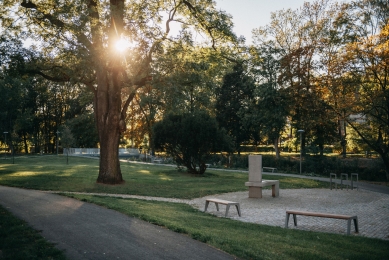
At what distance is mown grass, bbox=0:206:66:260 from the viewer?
20.4 feet

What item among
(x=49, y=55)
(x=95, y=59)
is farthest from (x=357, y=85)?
(x=49, y=55)

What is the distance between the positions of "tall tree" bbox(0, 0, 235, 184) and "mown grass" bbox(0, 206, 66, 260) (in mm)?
10947

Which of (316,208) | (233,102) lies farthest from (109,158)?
(233,102)

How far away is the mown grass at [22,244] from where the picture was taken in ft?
20.4

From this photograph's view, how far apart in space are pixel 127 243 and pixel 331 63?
920 inches

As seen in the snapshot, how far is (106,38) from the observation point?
63.1 feet

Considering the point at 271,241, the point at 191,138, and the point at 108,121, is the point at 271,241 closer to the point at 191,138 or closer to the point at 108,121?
the point at 108,121

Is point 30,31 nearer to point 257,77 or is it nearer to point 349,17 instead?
point 349,17

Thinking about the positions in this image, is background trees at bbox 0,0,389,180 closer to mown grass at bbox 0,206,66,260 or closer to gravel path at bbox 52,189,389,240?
gravel path at bbox 52,189,389,240

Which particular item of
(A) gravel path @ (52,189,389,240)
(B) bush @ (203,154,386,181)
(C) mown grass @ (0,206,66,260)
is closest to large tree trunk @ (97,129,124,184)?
(A) gravel path @ (52,189,389,240)

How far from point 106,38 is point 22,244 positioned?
556 inches

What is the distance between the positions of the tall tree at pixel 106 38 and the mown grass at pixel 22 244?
10.9 metres

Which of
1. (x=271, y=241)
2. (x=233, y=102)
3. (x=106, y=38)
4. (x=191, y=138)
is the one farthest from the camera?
(x=233, y=102)

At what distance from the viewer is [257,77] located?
44.8 metres
